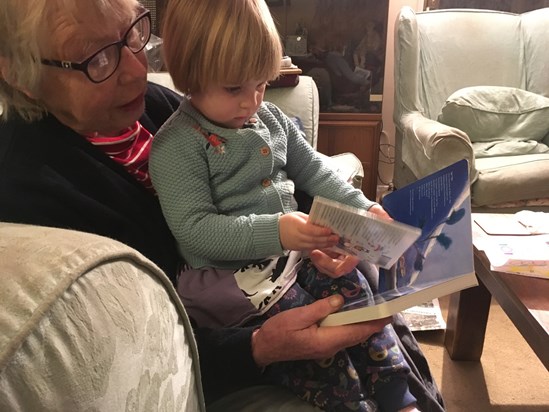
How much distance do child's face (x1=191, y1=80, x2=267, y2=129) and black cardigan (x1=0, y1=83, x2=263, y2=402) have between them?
190 mm

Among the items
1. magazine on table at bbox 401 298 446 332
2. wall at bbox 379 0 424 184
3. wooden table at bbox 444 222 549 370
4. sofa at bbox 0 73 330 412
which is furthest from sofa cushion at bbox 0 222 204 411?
wall at bbox 379 0 424 184

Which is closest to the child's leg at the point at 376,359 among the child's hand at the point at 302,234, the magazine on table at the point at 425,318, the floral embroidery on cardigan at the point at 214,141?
the child's hand at the point at 302,234

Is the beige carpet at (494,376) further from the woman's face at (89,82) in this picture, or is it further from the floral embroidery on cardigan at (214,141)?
the woman's face at (89,82)

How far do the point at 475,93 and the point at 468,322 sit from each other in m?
1.26

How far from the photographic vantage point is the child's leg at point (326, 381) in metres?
0.79

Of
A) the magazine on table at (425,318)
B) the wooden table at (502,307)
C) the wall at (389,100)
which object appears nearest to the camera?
the wooden table at (502,307)

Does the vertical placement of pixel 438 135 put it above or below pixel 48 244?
below

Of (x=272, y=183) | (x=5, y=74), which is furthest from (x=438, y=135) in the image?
(x=5, y=74)

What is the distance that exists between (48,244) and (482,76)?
277 cm

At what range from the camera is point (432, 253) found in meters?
0.72

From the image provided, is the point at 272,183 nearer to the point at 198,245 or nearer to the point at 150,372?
the point at 198,245

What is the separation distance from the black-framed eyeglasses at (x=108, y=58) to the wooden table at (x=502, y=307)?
98 cm

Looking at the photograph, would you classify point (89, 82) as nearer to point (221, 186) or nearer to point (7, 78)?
point (7, 78)

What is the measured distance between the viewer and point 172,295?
20.8 inches
